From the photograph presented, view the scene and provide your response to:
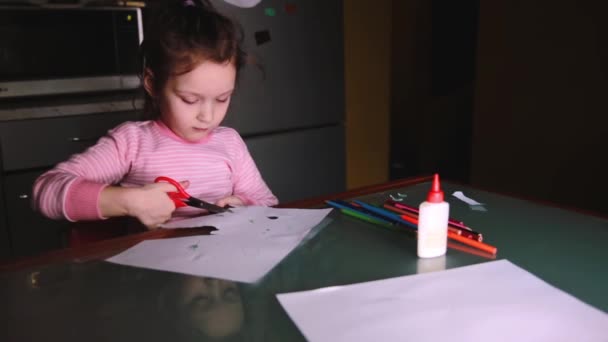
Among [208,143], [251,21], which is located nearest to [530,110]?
[251,21]

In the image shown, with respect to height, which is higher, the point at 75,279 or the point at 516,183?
the point at 75,279

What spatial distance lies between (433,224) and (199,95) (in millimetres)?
537

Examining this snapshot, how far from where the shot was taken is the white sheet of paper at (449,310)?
0.49m

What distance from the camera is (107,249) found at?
28.2 inches

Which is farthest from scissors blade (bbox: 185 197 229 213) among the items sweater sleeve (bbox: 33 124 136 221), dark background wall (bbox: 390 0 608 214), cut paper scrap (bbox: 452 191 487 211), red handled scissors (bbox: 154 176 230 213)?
dark background wall (bbox: 390 0 608 214)

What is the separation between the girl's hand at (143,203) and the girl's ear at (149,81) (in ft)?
1.06

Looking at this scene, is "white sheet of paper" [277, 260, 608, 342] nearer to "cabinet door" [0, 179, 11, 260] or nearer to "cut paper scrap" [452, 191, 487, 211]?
"cut paper scrap" [452, 191, 487, 211]

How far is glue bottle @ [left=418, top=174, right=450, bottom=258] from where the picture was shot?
663mm

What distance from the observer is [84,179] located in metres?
0.93

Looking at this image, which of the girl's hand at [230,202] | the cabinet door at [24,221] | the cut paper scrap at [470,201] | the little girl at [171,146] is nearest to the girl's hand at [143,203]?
the little girl at [171,146]

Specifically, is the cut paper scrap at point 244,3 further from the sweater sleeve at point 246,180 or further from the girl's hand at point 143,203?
the girl's hand at point 143,203

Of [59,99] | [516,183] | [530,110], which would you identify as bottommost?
[516,183]

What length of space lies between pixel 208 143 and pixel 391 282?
0.72 m

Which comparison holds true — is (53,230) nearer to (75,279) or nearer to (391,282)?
(75,279)
